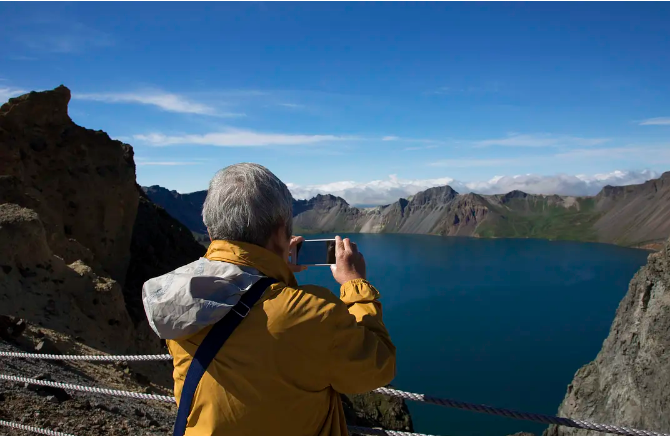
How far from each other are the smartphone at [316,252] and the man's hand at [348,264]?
261mm

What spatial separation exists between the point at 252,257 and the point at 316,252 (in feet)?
2.81

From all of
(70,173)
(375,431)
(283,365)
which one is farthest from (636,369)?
(70,173)

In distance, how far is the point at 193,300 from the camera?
5.80 feet

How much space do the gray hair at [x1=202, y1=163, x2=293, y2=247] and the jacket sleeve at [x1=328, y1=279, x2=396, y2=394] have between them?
0.51 m

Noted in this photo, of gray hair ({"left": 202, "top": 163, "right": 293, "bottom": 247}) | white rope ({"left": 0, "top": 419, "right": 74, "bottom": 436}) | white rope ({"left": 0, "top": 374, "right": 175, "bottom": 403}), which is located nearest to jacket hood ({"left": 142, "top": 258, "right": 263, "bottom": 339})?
gray hair ({"left": 202, "top": 163, "right": 293, "bottom": 247})

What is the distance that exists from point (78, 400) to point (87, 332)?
6995 mm

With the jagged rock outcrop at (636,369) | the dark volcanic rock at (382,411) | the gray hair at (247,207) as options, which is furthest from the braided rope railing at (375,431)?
the dark volcanic rock at (382,411)

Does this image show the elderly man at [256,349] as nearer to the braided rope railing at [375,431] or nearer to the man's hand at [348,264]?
the man's hand at [348,264]

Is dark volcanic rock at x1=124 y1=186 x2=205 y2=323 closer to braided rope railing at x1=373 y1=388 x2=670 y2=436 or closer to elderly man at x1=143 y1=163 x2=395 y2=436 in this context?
braided rope railing at x1=373 y1=388 x2=670 y2=436

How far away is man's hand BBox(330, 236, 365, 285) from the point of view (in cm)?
238

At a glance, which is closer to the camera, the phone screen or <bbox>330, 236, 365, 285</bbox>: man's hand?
<bbox>330, 236, 365, 285</bbox>: man's hand

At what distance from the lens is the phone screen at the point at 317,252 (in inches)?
108

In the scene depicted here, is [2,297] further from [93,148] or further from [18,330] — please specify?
[93,148]

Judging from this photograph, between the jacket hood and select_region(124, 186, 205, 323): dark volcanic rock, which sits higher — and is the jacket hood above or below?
above
